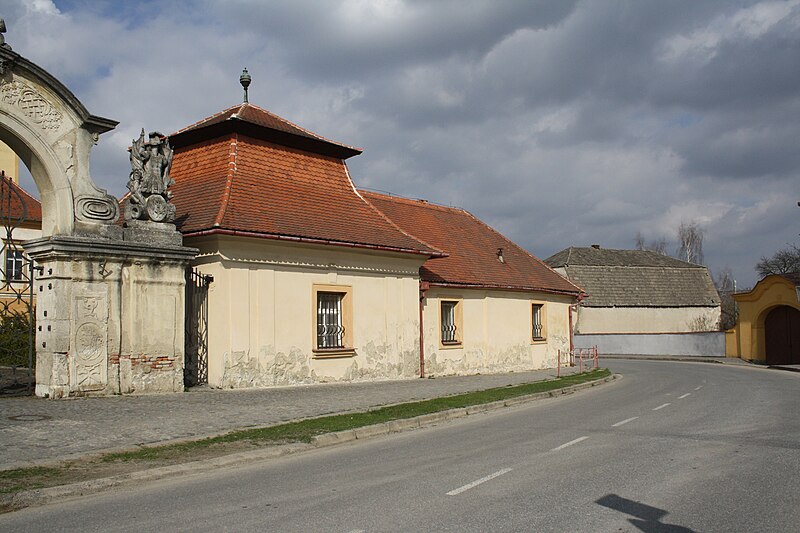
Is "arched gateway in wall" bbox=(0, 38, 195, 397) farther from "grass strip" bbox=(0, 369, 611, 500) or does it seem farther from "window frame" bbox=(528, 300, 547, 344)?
"window frame" bbox=(528, 300, 547, 344)

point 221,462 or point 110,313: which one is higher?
point 110,313

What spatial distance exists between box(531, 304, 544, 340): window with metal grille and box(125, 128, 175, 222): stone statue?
16380 mm

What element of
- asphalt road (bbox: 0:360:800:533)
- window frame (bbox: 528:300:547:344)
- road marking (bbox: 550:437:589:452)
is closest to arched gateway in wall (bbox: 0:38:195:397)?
asphalt road (bbox: 0:360:800:533)

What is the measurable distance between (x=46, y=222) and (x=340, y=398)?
6.79 meters

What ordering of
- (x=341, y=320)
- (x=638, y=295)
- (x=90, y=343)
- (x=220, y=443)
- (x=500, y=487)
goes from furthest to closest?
(x=638, y=295) → (x=341, y=320) → (x=90, y=343) → (x=220, y=443) → (x=500, y=487)

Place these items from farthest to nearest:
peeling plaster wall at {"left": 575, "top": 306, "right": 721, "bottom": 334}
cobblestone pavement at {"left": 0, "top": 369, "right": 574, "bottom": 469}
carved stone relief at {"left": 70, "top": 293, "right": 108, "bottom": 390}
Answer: peeling plaster wall at {"left": 575, "top": 306, "right": 721, "bottom": 334} < carved stone relief at {"left": 70, "top": 293, "right": 108, "bottom": 390} < cobblestone pavement at {"left": 0, "top": 369, "right": 574, "bottom": 469}

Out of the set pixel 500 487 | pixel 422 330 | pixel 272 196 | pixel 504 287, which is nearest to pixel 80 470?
pixel 500 487

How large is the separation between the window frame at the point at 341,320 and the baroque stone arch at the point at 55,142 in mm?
5666

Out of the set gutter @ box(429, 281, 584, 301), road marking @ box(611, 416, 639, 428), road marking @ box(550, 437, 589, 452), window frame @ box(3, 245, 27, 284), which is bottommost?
road marking @ box(611, 416, 639, 428)

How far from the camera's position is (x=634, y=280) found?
58844mm

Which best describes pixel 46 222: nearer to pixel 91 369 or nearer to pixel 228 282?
pixel 91 369

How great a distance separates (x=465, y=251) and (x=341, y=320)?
326 inches

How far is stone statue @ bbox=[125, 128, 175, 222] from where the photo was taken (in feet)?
51.2

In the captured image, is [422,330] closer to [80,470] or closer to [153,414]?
[153,414]
